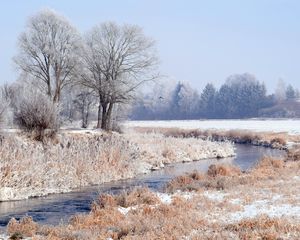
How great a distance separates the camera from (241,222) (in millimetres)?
10609

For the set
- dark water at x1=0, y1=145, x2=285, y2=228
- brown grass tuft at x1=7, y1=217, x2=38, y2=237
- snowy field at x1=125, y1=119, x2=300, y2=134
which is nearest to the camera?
brown grass tuft at x1=7, y1=217, x2=38, y2=237

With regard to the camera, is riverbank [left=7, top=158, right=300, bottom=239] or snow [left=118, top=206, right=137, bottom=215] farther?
snow [left=118, top=206, right=137, bottom=215]

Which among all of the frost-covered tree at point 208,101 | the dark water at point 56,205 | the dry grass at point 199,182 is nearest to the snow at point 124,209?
the dark water at point 56,205

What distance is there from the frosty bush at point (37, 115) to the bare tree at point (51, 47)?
17215 millimetres

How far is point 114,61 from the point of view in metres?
43.5

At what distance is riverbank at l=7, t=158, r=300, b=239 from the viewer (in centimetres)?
1016

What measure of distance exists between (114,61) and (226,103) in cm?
8341

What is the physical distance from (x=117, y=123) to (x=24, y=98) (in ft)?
67.9

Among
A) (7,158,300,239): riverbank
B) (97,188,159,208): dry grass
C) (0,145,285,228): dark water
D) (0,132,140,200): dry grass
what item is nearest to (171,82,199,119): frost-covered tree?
(0,132,140,200): dry grass

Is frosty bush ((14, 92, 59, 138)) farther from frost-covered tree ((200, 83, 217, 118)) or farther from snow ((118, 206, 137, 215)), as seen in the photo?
frost-covered tree ((200, 83, 217, 118))

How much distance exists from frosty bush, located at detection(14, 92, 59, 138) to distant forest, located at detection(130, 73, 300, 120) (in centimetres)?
7194

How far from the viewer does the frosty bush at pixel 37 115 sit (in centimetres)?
2703

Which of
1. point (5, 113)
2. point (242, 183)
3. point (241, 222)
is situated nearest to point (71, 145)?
point (5, 113)

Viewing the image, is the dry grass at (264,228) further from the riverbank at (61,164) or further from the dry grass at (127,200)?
the riverbank at (61,164)
